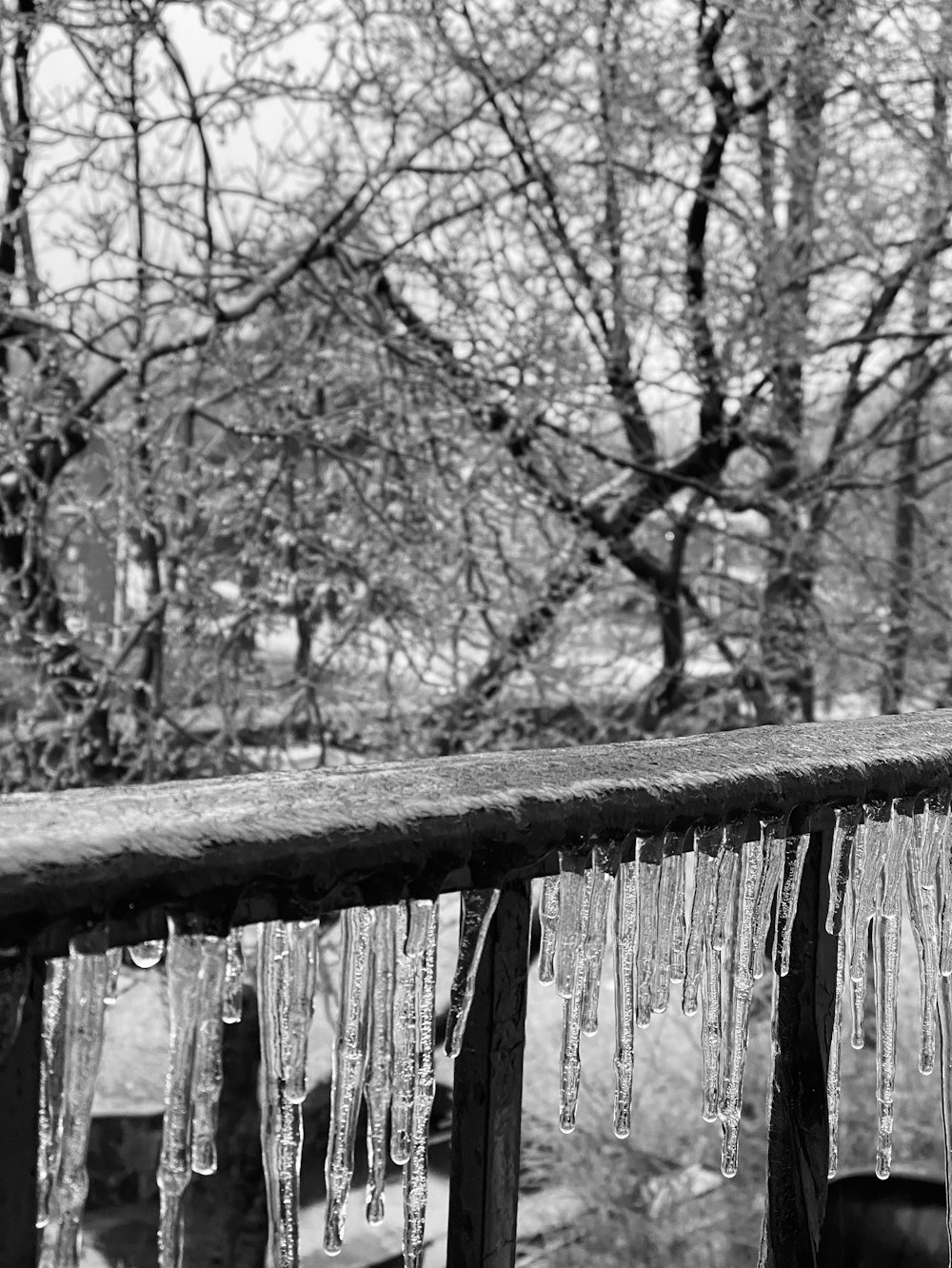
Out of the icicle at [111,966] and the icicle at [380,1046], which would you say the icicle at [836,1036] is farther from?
the icicle at [111,966]

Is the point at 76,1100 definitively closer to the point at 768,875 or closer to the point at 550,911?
the point at 550,911

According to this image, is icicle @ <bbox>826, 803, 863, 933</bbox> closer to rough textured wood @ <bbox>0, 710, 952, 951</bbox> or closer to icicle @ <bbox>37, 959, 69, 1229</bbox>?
rough textured wood @ <bbox>0, 710, 952, 951</bbox>

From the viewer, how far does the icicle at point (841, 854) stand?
122cm

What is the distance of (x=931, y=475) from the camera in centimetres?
713

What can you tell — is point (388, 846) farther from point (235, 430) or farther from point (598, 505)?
point (598, 505)

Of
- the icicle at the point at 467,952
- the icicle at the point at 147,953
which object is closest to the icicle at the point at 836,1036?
the icicle at the point at 467,952

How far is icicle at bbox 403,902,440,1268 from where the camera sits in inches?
37.0

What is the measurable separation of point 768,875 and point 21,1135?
64 cm

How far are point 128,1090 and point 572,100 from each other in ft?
13.3

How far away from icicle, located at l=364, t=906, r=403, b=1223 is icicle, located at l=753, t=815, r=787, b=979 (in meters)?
0.35

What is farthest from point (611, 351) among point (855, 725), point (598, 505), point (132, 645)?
point (855, 725)

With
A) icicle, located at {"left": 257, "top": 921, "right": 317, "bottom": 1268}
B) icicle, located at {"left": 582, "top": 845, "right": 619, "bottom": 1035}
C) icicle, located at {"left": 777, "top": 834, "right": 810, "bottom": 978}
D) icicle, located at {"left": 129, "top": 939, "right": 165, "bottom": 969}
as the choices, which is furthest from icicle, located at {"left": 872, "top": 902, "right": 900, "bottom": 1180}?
icicle, located at {"left": 129, "top": 939, "right": 165, "bottom": 969}

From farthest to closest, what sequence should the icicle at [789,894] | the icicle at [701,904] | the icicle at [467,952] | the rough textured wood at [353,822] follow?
the icicle at [789,894] < the icicle at [701,904] < the icicle at [467,952] < the rough textured wood at [353,822]

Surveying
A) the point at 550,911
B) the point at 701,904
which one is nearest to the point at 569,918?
the point at 550,911
